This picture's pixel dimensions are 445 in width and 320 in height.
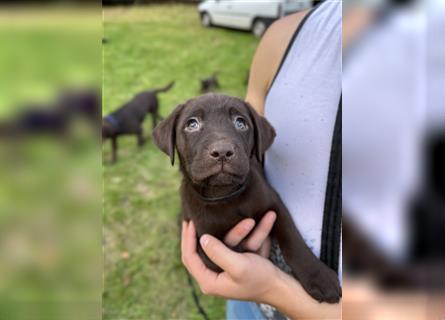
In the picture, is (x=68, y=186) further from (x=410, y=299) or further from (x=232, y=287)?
(x=232, y=287)

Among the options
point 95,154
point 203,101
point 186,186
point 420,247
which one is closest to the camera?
point 420,247

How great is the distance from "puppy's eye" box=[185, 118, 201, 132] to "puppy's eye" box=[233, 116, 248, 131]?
13 centimetres

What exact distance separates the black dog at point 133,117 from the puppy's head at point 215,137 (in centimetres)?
305

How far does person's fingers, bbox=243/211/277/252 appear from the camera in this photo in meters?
1.54

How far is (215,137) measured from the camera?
144 centimetres

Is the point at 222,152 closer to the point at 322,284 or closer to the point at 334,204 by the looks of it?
the point at 334,204

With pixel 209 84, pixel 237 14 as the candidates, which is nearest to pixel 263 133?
pixel 209 84

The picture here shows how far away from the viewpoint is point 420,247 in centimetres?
35

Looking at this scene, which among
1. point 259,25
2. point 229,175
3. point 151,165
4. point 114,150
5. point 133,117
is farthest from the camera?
point 259,25

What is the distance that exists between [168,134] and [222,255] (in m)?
0.47

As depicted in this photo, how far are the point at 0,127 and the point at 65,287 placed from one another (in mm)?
227

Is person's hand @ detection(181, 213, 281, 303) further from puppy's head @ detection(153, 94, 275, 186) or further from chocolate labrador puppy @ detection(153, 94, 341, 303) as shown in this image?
puppy's head @ detection(153, 94, 275, 186)

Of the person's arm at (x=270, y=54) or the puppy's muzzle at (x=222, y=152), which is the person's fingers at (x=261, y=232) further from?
the person's arm at (x=270, y=54)

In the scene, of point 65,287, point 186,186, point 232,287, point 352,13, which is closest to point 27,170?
point 65,287
